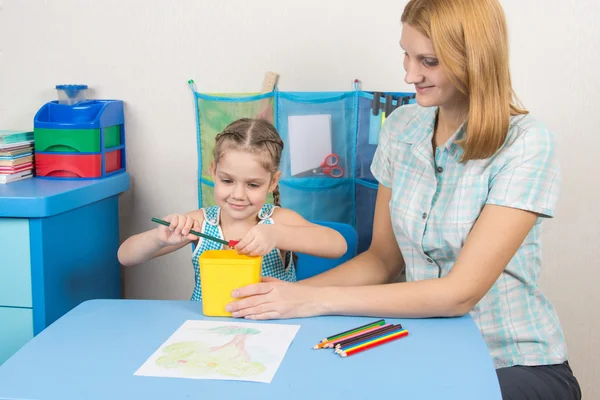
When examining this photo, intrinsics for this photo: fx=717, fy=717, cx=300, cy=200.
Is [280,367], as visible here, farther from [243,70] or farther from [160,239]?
[243,70]

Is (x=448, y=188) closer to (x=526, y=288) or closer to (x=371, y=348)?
(x=526, y=288)

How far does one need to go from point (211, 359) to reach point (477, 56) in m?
0.77

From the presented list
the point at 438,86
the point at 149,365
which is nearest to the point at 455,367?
the point at 149,365

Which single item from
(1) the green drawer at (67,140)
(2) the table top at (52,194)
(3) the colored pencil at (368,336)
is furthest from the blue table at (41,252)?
(3) the colored pencil at (368,336)

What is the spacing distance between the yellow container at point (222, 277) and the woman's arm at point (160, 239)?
0.18 m

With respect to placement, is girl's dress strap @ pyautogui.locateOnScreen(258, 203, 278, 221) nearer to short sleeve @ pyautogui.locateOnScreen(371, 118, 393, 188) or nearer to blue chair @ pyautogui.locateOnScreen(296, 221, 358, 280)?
blue chair @ pyautogui.locateOnScreen(296, 221, 358, 280)

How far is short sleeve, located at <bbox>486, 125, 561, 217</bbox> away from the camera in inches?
54.5

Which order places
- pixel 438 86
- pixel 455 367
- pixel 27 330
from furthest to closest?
pixel 27 330 → pixel 438 86 → pixel 455 367

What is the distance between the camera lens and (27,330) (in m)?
1.88

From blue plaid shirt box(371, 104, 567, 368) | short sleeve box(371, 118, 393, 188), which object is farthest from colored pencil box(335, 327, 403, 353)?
short sleeve box(371, 118, 393, 188)

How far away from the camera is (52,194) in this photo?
188 centimetres

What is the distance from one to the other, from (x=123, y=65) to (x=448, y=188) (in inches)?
49.3

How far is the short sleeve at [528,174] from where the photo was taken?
4.54ft

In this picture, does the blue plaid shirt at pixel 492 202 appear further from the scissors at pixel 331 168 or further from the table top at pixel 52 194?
the table top at pixel 52 194
